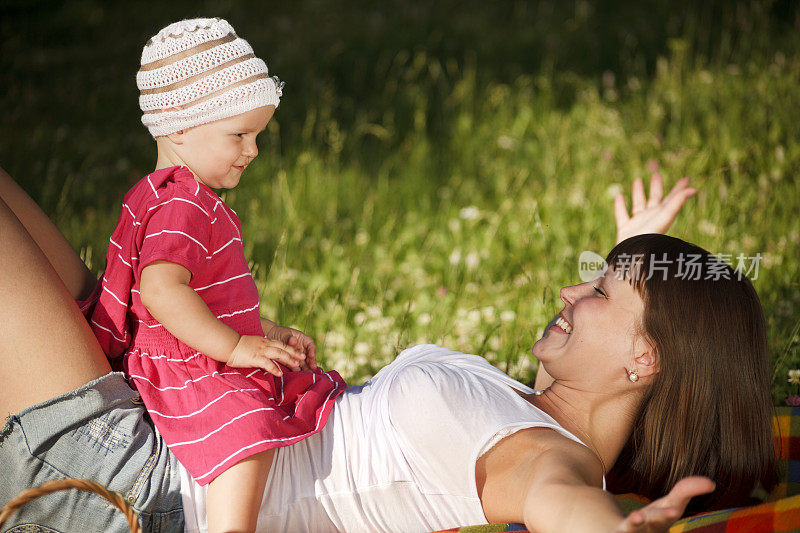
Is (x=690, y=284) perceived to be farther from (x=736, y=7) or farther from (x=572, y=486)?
(x=736, y=7)

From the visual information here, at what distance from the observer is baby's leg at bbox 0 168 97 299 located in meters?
2.51

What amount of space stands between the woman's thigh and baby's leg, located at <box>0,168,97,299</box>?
0.38m

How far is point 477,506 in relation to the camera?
2.16m

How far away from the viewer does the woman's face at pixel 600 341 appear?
7.64 ft

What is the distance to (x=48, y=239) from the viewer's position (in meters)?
2.54

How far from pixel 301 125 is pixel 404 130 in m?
0.74

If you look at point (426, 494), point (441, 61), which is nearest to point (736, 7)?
point (441, 61)

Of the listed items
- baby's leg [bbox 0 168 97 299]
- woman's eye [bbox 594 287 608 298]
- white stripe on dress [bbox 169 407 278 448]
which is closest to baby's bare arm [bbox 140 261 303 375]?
white stripe on dress [bbox 169 407 278 448]

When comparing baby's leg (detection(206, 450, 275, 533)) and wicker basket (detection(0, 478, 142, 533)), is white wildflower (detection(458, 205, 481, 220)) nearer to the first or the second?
baby's leg (detection(206, 450, 275, 533))

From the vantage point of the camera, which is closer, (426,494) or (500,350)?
(426,494)

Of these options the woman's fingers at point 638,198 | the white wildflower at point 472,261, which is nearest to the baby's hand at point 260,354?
the woman's fingers at point 638,198

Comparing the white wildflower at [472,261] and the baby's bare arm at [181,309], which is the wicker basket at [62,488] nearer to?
the baby's bare arm at [181,309]

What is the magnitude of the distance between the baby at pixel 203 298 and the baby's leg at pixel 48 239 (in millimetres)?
166
